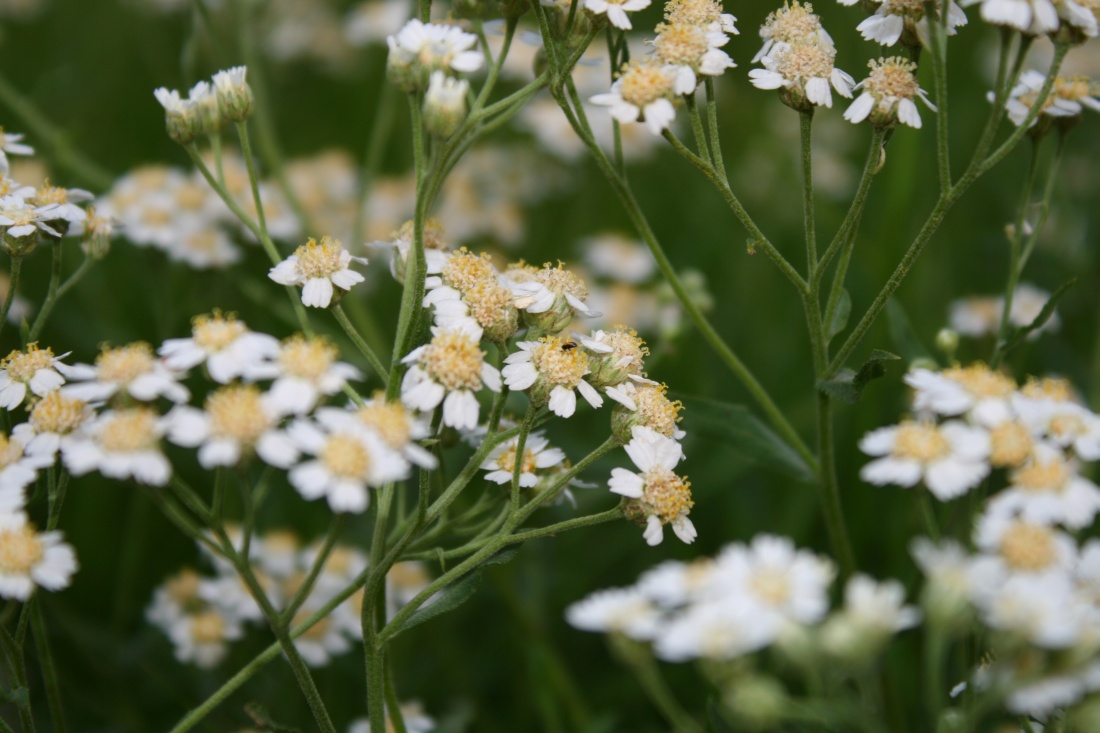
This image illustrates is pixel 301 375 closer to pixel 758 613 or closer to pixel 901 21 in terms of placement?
pixel 758 613

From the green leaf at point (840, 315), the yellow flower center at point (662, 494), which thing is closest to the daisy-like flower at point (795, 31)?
the green leaf at point (840, 315)

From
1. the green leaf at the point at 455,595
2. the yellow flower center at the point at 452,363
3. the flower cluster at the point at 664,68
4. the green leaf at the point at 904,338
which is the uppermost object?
the flower cluster at the point at 664,68

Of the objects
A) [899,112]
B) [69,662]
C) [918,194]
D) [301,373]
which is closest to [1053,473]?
[899,112]

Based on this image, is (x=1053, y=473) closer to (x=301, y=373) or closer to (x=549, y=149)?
(x=301, y=373)

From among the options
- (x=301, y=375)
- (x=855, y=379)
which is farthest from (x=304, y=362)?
(x=855, y=379)

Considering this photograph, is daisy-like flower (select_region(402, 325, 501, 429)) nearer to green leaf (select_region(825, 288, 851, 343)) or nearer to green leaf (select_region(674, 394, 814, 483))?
green leaf (select_region(674, 394, 814, 483))

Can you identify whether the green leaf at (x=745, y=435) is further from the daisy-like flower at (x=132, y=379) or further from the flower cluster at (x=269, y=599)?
the daisy-like flower at (x=132, y=379)
